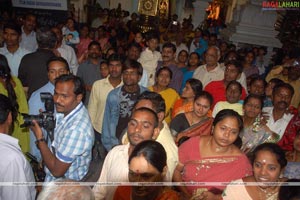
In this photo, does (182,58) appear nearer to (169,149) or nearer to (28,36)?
(28,36)

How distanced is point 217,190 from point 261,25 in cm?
705

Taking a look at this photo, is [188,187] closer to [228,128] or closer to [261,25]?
[228,128]

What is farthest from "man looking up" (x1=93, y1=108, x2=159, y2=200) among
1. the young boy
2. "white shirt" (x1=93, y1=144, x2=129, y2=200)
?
the young boy

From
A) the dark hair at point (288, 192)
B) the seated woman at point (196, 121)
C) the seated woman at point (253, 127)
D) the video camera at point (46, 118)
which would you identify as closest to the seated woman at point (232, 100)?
the seated woman at point (253, 127)

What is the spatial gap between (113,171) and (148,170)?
39 cm

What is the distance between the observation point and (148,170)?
1787mm

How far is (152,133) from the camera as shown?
7.25ft

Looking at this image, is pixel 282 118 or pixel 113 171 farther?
pixel 282 118

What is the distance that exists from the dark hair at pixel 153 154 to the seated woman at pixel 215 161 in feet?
1.85

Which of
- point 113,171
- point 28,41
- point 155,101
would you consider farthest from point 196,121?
point 28,41

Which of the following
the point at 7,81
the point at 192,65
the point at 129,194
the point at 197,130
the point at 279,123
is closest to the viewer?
the point at 129,194

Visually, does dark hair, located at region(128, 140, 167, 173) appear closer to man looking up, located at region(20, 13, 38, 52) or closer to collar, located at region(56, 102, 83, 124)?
collar, located at region(56, 102, 83, 124)

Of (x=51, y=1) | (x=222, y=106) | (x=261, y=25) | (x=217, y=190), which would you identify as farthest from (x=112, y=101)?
(x=261, y=25)

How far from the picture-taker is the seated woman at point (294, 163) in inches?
99.9
